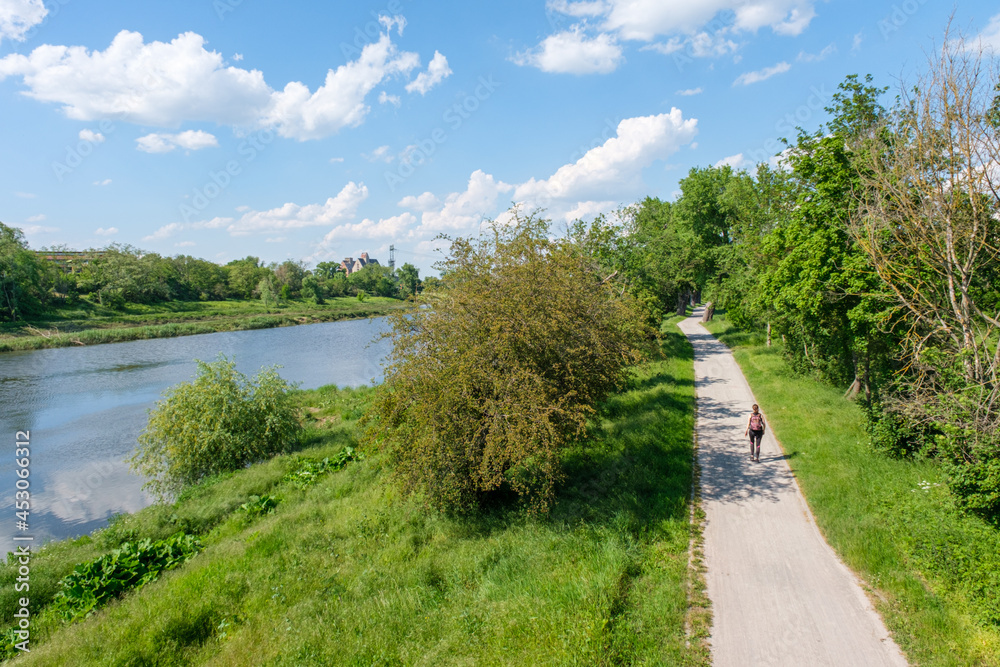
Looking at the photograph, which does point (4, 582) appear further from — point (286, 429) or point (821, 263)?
point (821, 263)

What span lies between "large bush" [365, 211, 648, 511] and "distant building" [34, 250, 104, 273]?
88.6 m

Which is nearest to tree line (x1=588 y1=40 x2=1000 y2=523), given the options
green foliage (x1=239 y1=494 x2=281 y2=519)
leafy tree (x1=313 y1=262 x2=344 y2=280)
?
green foliage (x1=239 y1=494 x2=281 y2=519)

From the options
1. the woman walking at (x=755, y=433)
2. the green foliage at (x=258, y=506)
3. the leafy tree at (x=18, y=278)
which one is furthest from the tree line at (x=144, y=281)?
the woman walking at (x=755, y=433)

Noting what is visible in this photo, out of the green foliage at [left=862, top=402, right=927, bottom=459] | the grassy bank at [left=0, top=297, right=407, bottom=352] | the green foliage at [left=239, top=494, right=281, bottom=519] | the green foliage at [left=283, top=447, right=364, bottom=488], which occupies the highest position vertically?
the grassy bank at [left=0, top=297, right=407, bottom=352]

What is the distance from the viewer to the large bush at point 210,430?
1755cm

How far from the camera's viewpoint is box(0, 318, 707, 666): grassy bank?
22.7 feet

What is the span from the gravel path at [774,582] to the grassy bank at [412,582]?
1.66 feet

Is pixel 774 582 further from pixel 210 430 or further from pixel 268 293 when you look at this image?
pixel 268 293

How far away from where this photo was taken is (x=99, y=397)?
1187 inches

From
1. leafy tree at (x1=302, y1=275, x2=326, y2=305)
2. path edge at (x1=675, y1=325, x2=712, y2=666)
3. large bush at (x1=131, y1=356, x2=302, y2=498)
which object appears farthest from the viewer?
leafy tree at (x1=302, y1=275, x2=326, y2=305)

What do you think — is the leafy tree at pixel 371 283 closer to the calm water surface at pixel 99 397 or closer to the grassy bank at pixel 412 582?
the calm water surface at pixel 99 397

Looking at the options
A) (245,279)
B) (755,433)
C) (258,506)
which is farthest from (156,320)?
(755,433)

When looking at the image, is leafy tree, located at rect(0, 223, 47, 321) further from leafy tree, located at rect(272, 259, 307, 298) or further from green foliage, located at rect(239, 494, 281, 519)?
green foliage, located at rect(239, 494, 281, 519)

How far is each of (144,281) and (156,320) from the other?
12715 millimetres
